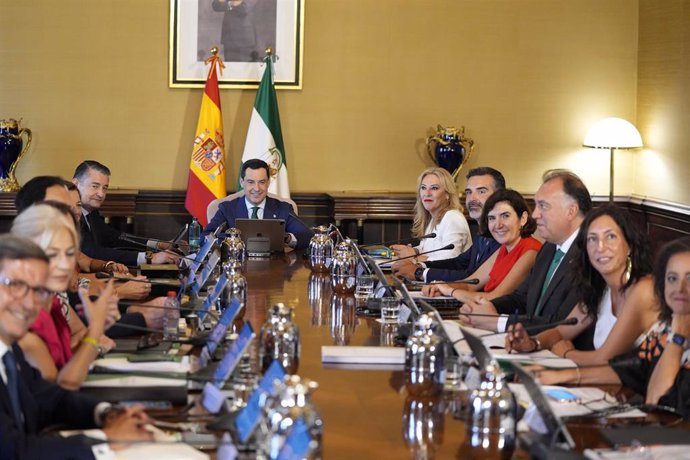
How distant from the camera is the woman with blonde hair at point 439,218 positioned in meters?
6.42

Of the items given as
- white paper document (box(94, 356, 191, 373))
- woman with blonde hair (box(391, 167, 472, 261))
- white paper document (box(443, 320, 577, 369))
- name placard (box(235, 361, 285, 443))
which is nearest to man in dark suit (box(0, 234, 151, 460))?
name placard (box(235, 361, 285, 443))

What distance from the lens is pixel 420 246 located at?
266 inches

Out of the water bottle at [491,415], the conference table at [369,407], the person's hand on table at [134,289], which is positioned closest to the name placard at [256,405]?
the conference table at [369,407]

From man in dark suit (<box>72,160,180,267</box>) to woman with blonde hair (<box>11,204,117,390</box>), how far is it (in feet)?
9.74

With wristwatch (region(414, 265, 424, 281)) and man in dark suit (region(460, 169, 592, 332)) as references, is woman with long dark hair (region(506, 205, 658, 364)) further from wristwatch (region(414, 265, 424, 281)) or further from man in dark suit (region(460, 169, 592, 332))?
wristwatch (region(414, 265, 424, 281))

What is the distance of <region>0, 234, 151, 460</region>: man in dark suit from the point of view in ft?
7.61

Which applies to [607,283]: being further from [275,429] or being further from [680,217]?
[680,217]

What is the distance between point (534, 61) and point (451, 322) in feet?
16.6

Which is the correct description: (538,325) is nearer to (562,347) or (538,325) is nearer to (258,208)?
(562,347)

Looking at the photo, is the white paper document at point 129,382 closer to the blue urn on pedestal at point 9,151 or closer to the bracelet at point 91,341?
the bracelet at point 91,341

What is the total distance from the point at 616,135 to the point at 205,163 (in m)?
3.11

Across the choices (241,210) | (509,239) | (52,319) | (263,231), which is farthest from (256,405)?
(241,210)

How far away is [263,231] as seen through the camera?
6.61m

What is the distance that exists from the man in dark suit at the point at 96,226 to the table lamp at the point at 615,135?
3.53m
